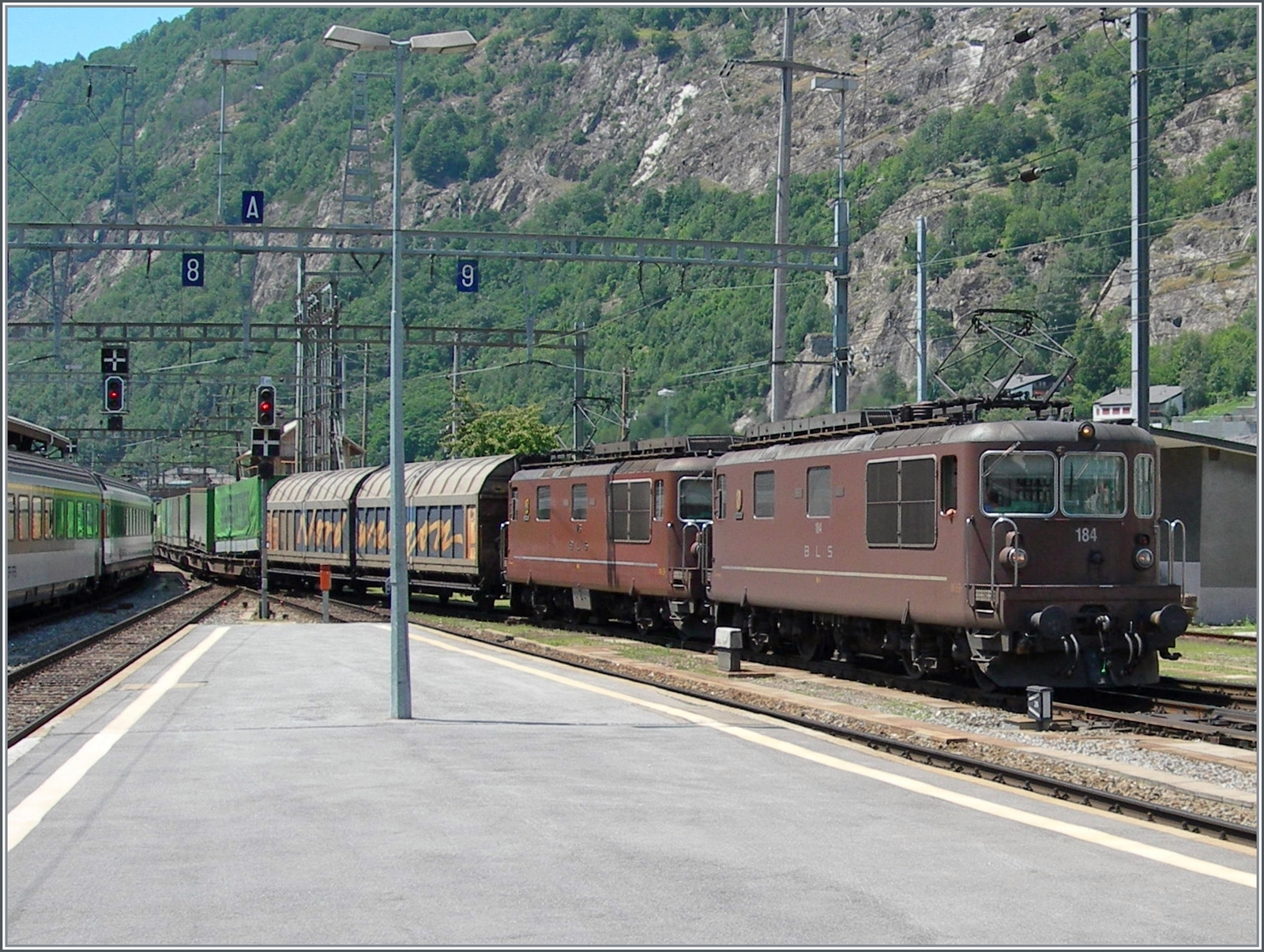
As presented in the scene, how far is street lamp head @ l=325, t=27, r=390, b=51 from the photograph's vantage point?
Result: 15.8 m

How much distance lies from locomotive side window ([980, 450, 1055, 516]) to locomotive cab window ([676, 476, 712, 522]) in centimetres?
904

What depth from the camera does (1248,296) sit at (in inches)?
5148

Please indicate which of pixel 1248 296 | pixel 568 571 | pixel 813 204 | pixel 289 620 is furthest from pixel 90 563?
pixel 1248 296

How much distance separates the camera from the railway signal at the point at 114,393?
39812 mm

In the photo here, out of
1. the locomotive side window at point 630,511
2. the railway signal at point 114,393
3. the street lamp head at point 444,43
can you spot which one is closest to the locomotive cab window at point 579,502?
the locomotive side window at point 630,511

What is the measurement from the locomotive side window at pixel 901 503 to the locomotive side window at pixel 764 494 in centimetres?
309

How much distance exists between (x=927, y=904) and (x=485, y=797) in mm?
3890

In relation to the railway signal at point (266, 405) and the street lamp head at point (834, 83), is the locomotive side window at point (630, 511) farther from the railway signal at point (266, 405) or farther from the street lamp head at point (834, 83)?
the street lamp head at point (834, 83)

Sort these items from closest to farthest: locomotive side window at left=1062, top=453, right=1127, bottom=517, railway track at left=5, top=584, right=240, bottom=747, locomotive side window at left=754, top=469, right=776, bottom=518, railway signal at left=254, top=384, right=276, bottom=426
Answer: railway track at left=5, top=584, right=240, bottom=747 → locomotive side window at left=1062, top=453, right=1127, bottom=517 → locomotive side window at left=754, top=469, right=776, bottom=518 → railway signal at left=254, top=384, right=276, bottom=426

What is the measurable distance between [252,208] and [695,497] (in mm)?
11803

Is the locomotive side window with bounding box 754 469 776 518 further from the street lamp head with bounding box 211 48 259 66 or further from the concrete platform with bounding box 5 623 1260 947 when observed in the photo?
the street lamp head with bounding box 211 48 259 66

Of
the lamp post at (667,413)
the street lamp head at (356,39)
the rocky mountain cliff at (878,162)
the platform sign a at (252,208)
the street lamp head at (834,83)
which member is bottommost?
the lamp post at (667,413)

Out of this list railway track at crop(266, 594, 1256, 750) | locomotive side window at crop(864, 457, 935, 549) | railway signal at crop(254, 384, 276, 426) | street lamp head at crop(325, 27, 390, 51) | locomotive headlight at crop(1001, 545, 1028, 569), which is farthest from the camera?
railway signal at crop(254, 384, 276, 426)

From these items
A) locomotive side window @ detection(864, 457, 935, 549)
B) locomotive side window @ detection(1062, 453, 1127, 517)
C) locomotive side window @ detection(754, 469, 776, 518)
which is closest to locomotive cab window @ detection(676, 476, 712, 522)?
locomotive side window @ detection(754, 469, 776, 518)
